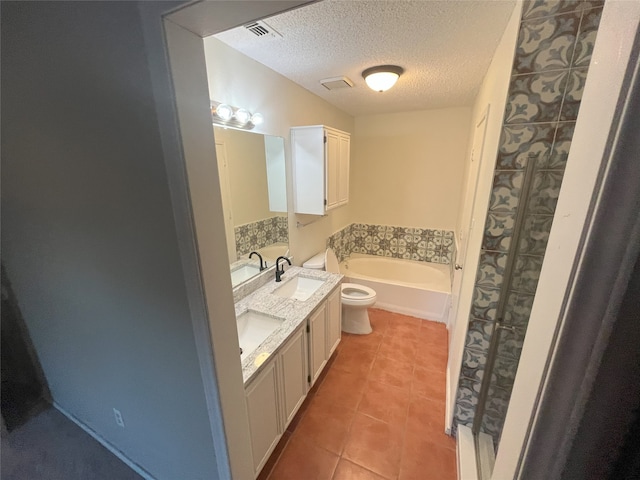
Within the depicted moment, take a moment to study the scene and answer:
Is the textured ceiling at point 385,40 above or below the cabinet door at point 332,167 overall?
above

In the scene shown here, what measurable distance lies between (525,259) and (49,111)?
7.01ft

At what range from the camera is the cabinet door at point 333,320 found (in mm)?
2152

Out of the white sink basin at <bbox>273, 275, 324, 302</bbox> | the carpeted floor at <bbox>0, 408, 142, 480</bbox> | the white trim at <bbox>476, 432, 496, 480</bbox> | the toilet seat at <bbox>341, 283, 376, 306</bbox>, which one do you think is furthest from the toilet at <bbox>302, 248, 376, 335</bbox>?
the carpeted floor at <bbox>0, 408, 142, 480</bbox>

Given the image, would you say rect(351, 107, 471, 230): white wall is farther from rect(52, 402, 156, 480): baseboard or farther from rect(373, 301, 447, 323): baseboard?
rect(52, 402, 156, 480): baseboard

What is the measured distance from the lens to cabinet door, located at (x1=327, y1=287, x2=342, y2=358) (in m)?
2.15

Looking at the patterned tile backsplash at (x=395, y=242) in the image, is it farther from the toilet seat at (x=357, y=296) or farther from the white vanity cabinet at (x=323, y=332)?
the white vanity cabinet at (x=323, y=332)

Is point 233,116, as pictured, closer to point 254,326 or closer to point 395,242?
point 254,326

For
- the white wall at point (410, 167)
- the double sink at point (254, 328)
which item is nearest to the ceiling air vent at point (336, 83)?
the white wall at point (410, 167)

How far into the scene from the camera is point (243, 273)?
2.03 m

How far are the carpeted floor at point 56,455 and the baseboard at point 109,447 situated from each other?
0.05ft

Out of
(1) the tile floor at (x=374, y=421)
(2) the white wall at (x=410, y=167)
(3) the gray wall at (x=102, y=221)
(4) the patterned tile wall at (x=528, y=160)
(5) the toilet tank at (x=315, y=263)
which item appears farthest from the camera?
(2) the white wall at (x=410, y=167)

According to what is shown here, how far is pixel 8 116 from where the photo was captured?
1.02 metres

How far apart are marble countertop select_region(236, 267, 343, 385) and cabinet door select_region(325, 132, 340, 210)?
2.38 ft

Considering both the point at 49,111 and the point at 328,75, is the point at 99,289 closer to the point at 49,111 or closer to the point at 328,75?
the point at 49,111
